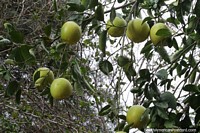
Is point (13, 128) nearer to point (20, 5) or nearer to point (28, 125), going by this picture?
point (28, 125)

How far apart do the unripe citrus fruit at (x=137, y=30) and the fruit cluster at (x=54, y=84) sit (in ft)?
0.65

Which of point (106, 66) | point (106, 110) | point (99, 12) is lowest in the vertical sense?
point (106, 110)

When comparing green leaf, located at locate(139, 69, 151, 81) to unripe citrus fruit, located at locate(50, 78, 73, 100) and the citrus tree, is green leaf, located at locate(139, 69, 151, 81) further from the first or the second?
unripe citrus fruit, located at locate(50, 78, 73, 100)

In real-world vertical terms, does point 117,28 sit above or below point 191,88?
above

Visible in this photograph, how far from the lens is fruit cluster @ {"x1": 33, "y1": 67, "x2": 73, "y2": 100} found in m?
0.87

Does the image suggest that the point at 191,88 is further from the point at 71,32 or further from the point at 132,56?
the point at 71,32

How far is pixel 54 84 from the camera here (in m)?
0.88

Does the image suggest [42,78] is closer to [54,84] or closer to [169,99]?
[54,84]

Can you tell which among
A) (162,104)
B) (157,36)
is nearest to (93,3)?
(157,36)

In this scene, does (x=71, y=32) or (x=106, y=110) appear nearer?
(x=71, y=32)

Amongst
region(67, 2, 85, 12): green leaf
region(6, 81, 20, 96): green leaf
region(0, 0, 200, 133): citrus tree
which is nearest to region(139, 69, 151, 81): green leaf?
region(0, 0, 200, 133): citrus tree

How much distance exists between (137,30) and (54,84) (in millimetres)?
239

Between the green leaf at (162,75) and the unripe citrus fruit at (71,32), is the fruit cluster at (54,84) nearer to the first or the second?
the unripe citrus fruit at (71,32)

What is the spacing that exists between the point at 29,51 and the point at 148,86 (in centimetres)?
29
